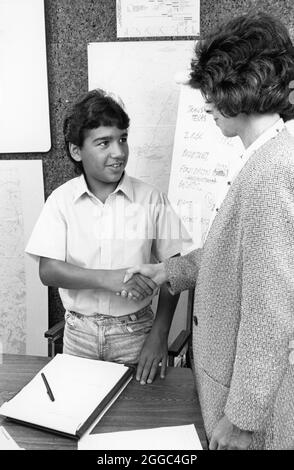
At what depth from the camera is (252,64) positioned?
71 cm

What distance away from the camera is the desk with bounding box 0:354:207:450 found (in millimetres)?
760

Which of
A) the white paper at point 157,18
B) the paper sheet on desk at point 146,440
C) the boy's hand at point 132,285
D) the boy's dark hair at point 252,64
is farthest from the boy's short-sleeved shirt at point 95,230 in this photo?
the white paper at point 157,18

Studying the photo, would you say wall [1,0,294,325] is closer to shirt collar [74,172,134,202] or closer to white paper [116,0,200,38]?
white paper [116,0,200,38]

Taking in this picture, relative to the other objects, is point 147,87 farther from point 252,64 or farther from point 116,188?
point 252,64

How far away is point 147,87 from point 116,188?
25.7 inches

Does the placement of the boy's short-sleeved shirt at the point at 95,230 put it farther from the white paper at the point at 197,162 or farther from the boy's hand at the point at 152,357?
the white paper at the point at 197,162

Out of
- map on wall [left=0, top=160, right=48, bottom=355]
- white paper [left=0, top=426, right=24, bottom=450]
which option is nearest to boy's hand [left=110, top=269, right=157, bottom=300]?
white paper [left=0, top=426, right=24, bottom=450]

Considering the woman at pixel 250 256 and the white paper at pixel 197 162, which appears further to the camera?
the white paper at pixel 197 162

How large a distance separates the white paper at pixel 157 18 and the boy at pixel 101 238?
548mm

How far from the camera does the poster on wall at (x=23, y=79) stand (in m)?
1.77

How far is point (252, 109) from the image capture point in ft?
2.39

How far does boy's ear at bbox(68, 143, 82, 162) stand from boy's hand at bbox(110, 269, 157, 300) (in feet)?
1.33

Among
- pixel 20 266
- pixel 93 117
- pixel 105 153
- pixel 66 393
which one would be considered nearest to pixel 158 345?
pixel 66 393
